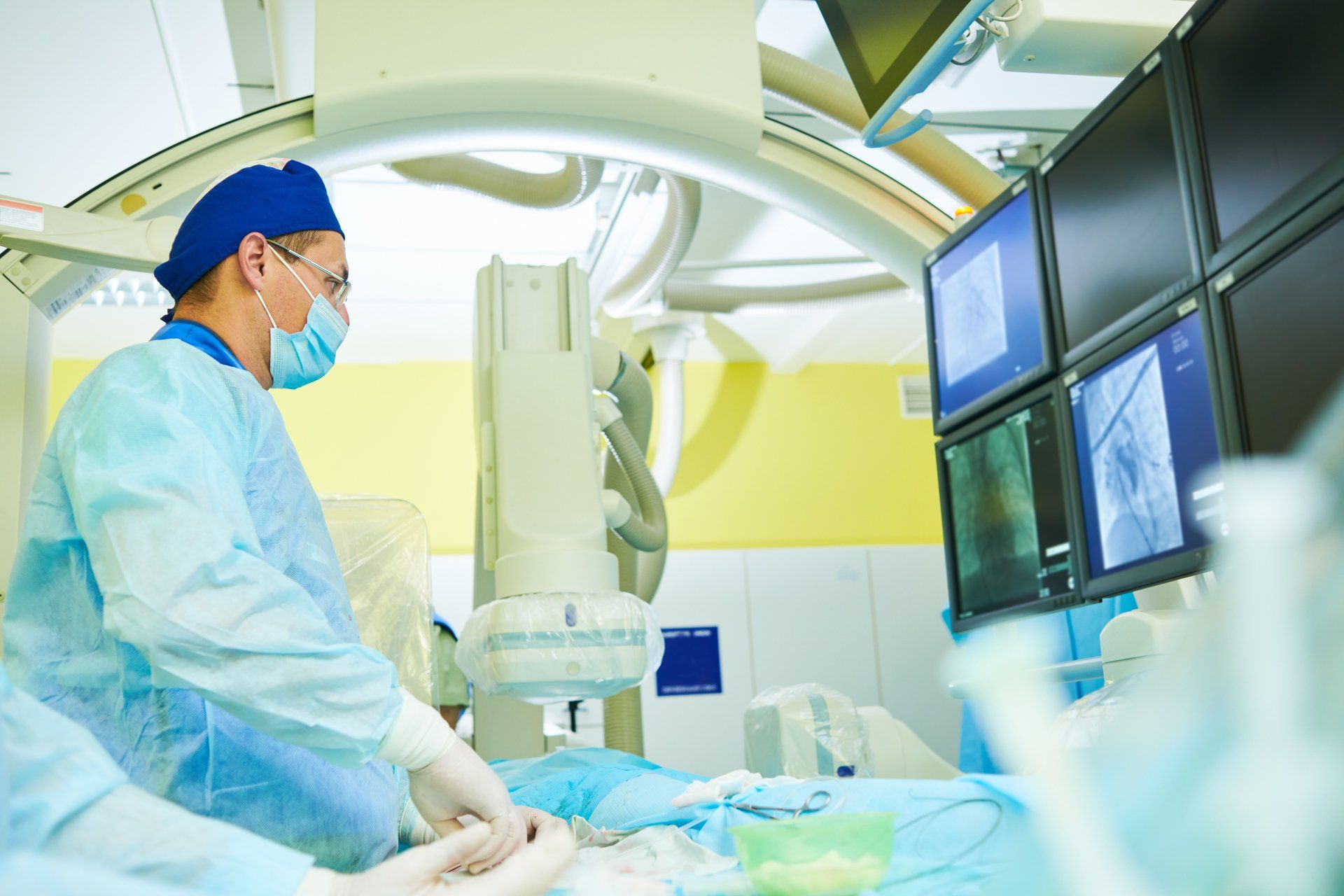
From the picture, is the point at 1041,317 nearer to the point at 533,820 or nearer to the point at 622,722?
the point at 533,820

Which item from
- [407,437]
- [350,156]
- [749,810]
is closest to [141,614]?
[749,810]

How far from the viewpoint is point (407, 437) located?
506 cm

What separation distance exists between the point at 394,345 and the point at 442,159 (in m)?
2.27

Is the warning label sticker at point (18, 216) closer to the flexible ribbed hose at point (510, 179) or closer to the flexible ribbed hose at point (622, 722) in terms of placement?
the flexible ribbed hose at point (510, 179)

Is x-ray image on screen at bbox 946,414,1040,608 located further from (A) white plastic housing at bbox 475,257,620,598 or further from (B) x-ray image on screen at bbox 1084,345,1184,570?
(A) white plastic housing at bbox 475,257,620,598

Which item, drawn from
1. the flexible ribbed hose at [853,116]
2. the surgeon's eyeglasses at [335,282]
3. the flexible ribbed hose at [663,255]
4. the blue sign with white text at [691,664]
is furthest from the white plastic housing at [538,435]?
the blue sign with white text at [691,664]

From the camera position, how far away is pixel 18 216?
1605 mm

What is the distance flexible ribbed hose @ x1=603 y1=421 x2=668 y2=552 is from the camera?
233cm

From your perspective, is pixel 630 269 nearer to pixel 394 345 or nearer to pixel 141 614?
pixel 394 345

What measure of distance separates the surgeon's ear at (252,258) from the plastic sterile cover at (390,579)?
0.77 meters

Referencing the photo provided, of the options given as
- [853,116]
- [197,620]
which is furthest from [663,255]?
[197,620]

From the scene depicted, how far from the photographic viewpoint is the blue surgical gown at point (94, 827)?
75 cm

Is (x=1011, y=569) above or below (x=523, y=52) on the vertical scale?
below

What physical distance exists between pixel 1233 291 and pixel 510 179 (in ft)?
6.48
